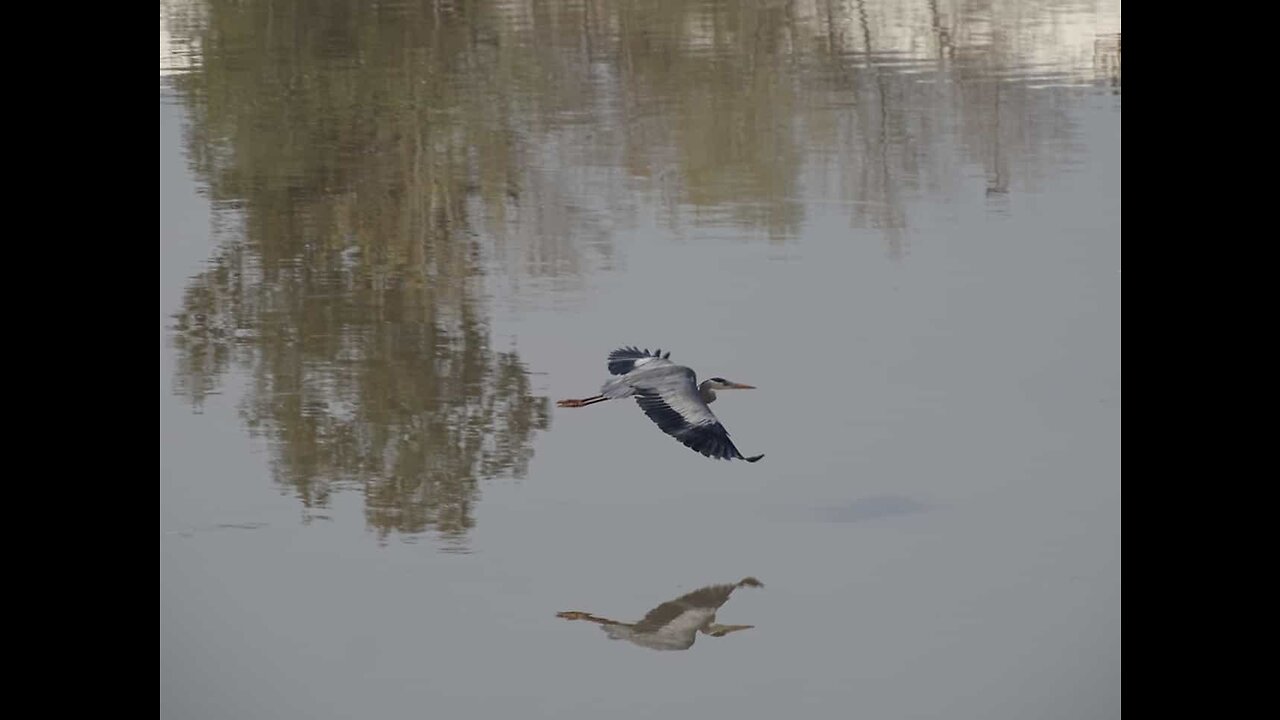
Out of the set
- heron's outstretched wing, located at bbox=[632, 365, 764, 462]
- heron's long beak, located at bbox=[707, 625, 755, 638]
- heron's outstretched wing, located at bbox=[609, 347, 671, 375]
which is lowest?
heron's long beak, located at bbox=[707, 625, 755, 638]

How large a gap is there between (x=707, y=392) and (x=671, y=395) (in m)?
0.11

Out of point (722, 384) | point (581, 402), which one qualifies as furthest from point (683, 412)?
point (581, 402)

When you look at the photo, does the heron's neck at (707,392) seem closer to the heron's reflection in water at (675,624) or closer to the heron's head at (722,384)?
the heron's head at (722,384)

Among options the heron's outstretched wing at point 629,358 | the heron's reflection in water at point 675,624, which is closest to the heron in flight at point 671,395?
the heron's outstretched wing at point 629,358

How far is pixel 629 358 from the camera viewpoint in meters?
3.95

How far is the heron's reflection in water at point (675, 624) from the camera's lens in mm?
3740

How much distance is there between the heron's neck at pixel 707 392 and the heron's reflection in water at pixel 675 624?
453 millimetres

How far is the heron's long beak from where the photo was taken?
376cm

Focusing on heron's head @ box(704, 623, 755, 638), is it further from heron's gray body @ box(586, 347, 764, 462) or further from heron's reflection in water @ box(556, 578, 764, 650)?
heron's gray body @ box(586, 347, 764, 462)

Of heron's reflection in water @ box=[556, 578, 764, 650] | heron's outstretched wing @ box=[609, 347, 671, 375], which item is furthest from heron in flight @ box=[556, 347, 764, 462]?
heron's reflection in water @ box=[556, 578, 764, 650]

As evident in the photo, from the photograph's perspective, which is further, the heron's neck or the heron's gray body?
the heron's neck

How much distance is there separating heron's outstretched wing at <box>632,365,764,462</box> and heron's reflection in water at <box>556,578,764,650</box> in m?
0.36

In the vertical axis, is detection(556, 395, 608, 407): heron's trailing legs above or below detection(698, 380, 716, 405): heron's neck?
below

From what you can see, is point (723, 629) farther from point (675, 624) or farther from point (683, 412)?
point (683, 412)
